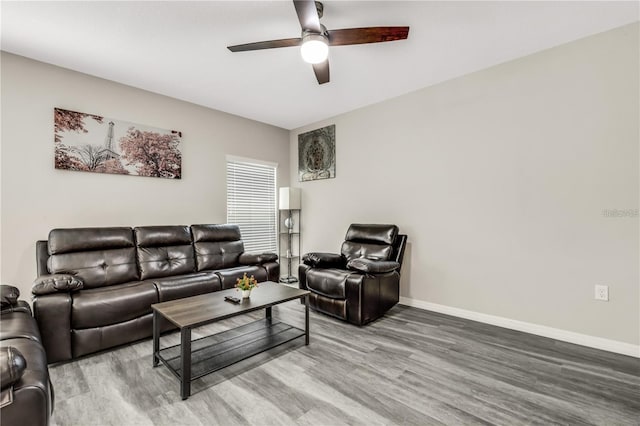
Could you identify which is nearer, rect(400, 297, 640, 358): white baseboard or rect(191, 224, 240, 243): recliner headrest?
rect(400, 297, 640, 358): white baseboard

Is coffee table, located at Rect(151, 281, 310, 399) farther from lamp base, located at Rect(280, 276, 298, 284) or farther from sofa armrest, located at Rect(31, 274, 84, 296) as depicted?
lamp base, located at Rect(280, 276, 298, 284)

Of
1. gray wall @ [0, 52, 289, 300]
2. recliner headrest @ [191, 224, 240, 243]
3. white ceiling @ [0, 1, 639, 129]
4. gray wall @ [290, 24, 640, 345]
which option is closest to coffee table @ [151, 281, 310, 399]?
recliner headrest @ [191, 224, 240, 243]

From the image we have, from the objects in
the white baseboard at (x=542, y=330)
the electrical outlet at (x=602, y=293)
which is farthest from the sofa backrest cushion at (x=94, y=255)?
the electrical outlet at (x=602, y=293)

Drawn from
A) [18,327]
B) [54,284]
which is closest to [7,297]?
[54,284]

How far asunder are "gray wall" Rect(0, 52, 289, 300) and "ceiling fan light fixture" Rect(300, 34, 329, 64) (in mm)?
2560

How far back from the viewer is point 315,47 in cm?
206

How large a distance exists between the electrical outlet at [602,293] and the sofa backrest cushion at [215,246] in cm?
378

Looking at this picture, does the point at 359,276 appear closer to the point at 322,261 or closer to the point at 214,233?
the point at 322,261

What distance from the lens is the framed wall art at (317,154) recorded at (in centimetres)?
467

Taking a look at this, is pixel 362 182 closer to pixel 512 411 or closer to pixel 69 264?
pixel 512 411

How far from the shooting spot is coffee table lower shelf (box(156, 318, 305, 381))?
7.04ft

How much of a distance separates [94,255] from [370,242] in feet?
9.81

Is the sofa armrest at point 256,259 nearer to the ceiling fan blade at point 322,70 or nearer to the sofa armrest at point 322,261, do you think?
the sofa armrest at point 322,261

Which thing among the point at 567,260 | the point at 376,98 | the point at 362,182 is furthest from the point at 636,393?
the point at 376,98
